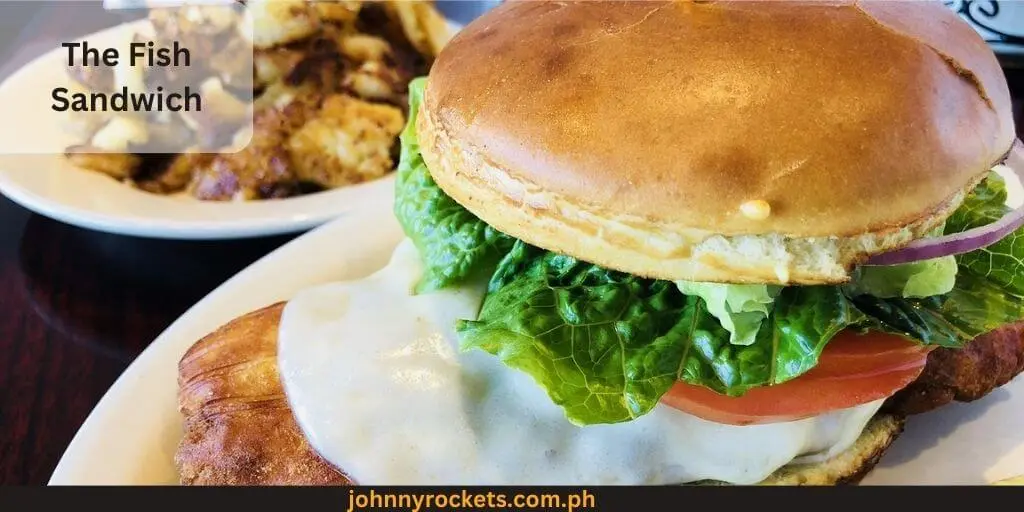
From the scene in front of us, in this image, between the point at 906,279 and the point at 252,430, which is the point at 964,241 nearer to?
the point at 906,279

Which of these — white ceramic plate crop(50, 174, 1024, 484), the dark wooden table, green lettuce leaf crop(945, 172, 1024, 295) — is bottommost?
the dark wooden table

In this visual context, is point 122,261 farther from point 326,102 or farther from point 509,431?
point 509,431

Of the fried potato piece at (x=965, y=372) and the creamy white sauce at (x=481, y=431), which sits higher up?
the creamy white sauce at (x=481, y=431)

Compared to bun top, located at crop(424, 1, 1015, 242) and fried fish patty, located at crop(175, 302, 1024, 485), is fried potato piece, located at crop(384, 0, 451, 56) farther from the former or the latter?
bun top, located at crop(424, 1, 1015, 242)

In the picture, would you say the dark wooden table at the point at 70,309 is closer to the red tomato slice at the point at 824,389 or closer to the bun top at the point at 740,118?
the bun top at the point at 740,118

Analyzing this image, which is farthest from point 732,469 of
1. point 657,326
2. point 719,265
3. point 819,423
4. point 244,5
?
point 244,5

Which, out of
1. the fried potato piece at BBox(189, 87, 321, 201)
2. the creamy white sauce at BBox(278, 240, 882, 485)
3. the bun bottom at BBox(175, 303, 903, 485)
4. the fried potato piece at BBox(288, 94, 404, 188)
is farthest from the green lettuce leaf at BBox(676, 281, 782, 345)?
the fried potato piece at BBox(189, 87, 321, 201)
